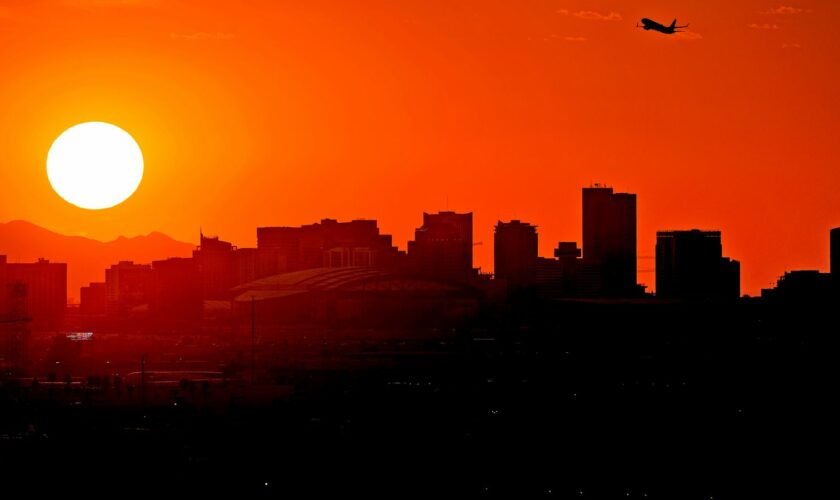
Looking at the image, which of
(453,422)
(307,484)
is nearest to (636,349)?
(453,422)

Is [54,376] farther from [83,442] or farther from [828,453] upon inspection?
[828,453]

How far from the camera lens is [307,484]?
54438 mm

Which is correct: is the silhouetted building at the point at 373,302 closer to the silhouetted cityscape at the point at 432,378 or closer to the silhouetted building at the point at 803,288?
the silhouetted cityscape at the point at 432,378

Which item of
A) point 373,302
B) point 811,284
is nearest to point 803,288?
point 811,284

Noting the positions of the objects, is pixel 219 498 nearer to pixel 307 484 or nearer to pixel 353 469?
pixel 307 484

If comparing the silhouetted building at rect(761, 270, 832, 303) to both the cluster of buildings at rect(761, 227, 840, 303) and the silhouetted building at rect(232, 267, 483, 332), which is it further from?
the silhouetted building at rect(232, 267, 483, 332)

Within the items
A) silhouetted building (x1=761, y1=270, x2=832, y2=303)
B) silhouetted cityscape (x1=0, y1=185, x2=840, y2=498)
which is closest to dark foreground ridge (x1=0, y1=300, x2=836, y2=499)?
silhouetted cityscape (x1=0, y1=185, x2=840, y2=498)

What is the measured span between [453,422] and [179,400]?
19.4 m

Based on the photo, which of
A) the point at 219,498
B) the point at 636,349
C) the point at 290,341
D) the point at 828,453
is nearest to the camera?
the point at 219,498

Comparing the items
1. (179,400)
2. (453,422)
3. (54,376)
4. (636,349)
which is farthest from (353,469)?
(636,349)

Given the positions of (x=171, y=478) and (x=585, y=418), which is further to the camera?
(x=585, y=418)

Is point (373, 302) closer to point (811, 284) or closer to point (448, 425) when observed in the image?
point (811, 284)

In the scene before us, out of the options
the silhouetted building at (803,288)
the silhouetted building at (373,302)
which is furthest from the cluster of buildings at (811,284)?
the silhouetted building at (373,302)

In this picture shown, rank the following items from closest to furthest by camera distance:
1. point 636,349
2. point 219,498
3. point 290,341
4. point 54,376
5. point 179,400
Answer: point 219,498, point 179,400, point 54,376, point 636,349, point 290,341
